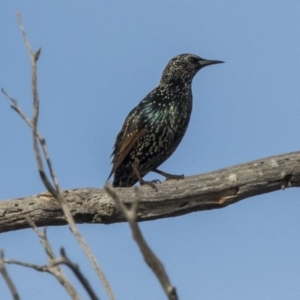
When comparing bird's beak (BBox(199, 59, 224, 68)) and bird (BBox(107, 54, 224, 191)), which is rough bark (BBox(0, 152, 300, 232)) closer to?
bird (BBox(107, 54, 224, 191))

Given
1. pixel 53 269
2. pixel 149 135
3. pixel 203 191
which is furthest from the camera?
pixel 149 135

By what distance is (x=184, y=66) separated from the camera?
27.8 ft

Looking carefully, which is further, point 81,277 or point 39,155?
point 39,155

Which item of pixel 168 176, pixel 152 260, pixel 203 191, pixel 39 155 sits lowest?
pixel 152 260

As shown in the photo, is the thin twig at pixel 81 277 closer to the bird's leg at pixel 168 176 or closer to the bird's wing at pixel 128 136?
the bird's leg at pixel 168 176

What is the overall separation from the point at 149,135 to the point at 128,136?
21 centimetres

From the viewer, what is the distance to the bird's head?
8.38 metres

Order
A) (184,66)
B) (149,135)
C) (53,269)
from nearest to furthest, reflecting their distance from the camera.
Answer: (53,269)
(149,135)
(184,66)

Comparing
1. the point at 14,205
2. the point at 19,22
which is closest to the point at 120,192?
the point at 14,205

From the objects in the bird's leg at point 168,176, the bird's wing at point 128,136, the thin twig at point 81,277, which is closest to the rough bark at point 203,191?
the bird's leg at point 168,176

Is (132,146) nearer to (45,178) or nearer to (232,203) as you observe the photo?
(232,203)

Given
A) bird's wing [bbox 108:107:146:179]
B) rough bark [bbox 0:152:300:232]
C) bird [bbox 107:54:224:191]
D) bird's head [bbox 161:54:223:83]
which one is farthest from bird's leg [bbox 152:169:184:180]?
bird's head [bbox 161:54:223:83]

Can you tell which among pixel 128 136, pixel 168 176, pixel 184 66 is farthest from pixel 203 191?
pixel 184 66

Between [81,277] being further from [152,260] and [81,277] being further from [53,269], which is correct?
[53,269]
